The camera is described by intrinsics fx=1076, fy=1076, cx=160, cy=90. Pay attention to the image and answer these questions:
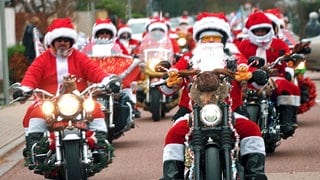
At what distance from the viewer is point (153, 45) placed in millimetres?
20547

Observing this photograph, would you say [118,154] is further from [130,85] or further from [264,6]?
[264,6]

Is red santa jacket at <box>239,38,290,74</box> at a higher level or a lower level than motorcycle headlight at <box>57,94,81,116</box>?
higher

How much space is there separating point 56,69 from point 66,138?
4.69ft

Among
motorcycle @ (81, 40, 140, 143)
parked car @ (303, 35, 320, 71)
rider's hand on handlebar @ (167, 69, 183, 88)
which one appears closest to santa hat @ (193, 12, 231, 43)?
rider's hand on handlebar @ (167, 69, 183, 88)

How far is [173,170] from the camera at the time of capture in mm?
8305

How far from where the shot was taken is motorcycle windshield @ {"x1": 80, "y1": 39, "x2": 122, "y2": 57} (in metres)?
14.8

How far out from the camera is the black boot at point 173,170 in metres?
8.27

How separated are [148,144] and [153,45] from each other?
5.68 m

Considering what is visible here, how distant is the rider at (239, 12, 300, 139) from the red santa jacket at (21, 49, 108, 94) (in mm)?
2672

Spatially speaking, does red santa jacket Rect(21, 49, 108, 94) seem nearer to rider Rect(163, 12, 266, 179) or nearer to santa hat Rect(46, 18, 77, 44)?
santa hat Rect(46, 18, 77, 44)

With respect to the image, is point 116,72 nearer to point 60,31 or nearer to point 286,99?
point 286,99

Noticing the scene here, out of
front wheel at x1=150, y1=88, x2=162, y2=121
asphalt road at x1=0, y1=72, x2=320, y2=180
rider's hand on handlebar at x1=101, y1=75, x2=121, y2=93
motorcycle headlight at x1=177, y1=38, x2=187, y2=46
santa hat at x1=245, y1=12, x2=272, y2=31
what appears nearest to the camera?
rider's hand on handlebar at x1=101, y1=75, x2=121, y2=93

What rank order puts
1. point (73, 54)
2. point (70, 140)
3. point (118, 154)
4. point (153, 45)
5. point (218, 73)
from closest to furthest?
point (218, 73) < point (70, 140) < point (73, 54) < point (118, 154) < point (153, 45)

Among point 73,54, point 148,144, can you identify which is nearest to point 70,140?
point 73,54
